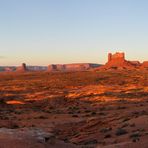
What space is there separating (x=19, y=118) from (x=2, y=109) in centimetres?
889

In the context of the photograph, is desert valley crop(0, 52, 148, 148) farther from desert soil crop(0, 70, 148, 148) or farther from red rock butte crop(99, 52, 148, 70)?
red rock butte crop(99, 52, 148, 70)

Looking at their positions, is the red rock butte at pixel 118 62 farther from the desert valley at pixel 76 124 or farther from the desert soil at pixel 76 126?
the desert soil at pixel 76 126

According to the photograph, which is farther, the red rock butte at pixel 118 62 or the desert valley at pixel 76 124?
the red rock butte at pixel 118 62

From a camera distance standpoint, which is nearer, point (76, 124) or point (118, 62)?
point (76, 124)

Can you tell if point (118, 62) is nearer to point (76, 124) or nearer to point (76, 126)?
point (76, 124)

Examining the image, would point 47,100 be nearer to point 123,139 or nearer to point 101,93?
point 101,93

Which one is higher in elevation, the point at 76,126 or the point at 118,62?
the point at 118,62

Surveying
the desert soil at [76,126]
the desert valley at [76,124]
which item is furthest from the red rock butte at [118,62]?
the desert soil at [76,126]

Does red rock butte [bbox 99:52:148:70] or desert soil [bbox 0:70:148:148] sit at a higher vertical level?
red rock butte [bbox 99:52:148:70]

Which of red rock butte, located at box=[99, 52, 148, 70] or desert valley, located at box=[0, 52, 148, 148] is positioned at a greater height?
red rock butte, located at box=[99, 52, 148, 70]

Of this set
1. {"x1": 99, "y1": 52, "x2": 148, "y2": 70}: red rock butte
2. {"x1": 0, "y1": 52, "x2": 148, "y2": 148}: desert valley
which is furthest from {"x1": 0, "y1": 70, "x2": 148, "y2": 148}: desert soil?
{"x1": 99, "y1": 52, "x2": 148, "y2": 70}: red rock butte

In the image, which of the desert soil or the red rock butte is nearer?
the desert soil

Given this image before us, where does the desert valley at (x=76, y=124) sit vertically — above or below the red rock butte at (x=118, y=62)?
below

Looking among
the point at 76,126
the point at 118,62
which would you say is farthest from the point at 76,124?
the point at 118,62
